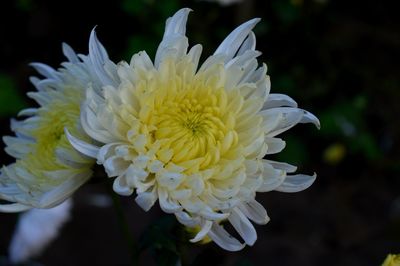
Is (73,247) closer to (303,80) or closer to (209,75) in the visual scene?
(303,80)

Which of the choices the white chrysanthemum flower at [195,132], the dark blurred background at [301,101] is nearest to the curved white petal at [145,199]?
the white chrysanthemum flower at [195,132]

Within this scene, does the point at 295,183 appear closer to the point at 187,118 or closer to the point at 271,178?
the point at 271,178

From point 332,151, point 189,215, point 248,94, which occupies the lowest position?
point 332,151

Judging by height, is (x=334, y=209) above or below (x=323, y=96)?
below

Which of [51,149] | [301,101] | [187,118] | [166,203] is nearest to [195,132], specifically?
[187,118]

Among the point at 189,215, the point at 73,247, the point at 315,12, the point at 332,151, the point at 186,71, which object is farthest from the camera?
the point at 315,12

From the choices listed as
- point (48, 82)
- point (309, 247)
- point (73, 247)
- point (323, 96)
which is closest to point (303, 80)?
point (323, 96)

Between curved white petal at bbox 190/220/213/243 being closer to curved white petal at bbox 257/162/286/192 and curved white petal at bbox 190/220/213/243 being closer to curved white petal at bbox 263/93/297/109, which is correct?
curved white petal at bbox 257/162/286/192

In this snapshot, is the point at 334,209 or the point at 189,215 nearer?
the point at 189,215
